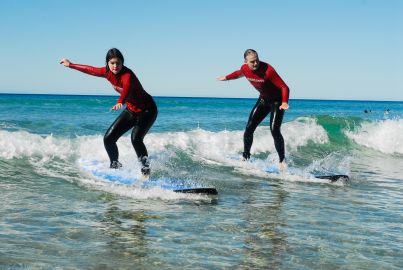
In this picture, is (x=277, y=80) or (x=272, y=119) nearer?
(x=277, y=80)

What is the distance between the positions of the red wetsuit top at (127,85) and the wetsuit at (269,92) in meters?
2.36

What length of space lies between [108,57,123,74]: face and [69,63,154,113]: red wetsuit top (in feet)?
0.26

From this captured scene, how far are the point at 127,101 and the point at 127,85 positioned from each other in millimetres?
514

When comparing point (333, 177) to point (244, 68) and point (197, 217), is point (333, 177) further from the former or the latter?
point (197, 217)

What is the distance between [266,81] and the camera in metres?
9.20

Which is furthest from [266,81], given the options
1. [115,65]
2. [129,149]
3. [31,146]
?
[31,146]

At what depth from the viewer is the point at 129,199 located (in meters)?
6.71

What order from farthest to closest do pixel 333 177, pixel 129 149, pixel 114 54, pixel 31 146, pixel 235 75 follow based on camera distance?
pixel 129 149
pixel 31 146
pixel 235 75
pixel 333 177
pixel 114 54

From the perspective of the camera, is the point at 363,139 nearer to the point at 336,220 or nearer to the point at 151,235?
the point at 336,220

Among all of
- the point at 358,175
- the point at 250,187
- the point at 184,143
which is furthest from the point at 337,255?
the point at 184,143

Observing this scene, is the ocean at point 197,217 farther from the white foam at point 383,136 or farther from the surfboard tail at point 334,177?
the white foam at point 383,136

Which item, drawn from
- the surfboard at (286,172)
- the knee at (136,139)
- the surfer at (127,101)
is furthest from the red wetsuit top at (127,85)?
the surfboard at (286,172)

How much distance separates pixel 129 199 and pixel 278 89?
12.9ft

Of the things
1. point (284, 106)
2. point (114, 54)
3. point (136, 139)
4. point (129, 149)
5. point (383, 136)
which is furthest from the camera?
point (383, 136)
